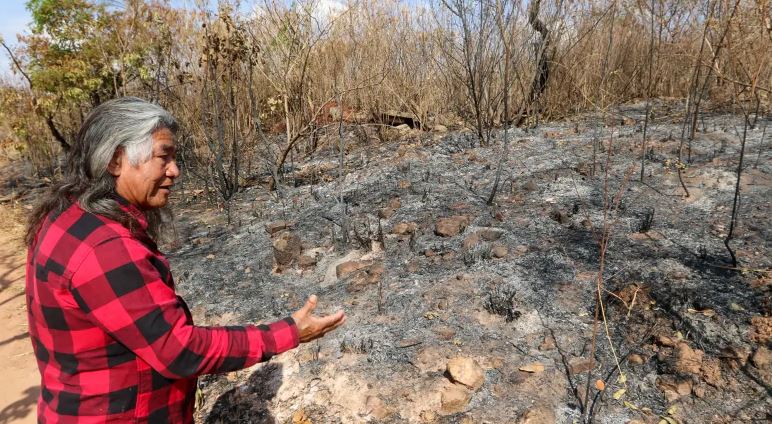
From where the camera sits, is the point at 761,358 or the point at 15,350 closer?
the point at 761,358

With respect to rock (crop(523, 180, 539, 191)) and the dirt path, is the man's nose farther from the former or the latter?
rock (crop(523, 180, 539, 191))

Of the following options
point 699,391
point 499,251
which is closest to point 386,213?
point 499,251

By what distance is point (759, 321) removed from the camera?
81.3 inches

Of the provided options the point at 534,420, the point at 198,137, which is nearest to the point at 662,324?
the point at 534,420

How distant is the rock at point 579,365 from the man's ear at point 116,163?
1769mm

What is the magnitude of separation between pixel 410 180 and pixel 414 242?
4.41 ft

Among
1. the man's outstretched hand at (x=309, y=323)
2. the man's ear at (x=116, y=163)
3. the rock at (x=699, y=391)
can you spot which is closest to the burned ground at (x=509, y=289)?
the rock at (x=699, y=391)

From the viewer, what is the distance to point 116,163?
122 centimetres

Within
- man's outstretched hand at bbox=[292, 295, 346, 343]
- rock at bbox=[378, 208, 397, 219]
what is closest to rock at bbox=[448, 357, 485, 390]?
man's outstretched hand at bbox=[292, 295, 346, 343]

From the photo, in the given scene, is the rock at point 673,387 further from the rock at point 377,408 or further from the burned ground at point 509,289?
the rock at point 377,408

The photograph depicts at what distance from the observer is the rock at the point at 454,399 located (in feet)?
6.30

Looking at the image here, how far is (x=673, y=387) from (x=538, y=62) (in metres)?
4.11

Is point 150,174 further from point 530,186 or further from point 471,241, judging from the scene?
point 530,186

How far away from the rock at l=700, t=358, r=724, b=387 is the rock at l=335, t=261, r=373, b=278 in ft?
5.91
